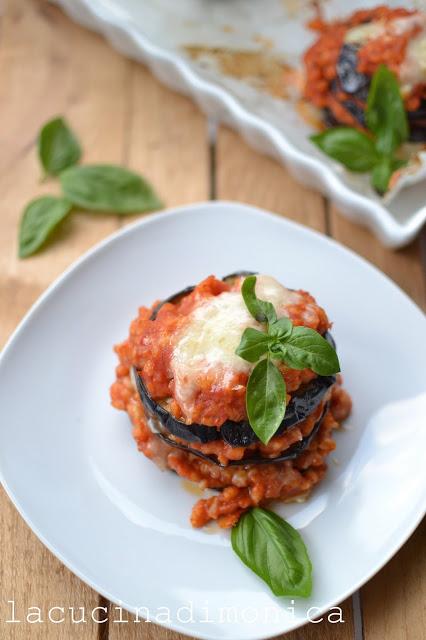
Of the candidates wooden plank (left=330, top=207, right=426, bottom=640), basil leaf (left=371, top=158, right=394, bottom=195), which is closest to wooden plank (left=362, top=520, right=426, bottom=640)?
wooden plank (left=330, top=207, right=426, bottom=640)

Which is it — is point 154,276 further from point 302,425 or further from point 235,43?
point 235,43

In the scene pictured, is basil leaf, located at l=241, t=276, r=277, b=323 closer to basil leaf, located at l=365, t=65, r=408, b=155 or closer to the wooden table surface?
the wooden table surface

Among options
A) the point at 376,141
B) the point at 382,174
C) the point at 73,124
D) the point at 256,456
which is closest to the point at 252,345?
the point at 256,456

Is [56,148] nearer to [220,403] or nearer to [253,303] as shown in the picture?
[253,303]

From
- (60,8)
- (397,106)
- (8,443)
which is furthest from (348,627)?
(60,8)

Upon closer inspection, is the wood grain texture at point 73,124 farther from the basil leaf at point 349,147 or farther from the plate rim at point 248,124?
the basil leaf at point 349,147

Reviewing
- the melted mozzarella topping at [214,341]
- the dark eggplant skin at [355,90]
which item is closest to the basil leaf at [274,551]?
the melted mozzarella topping at [214,341]
